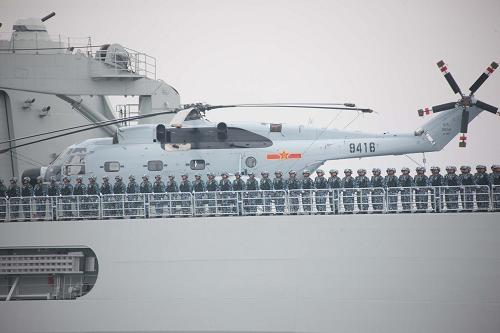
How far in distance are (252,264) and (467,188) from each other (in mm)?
5904

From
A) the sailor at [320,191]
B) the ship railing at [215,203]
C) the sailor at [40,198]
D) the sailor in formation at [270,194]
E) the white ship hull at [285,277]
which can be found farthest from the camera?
the sailor at [40,198]

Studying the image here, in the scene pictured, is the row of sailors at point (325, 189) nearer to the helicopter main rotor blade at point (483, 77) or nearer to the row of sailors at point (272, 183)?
the row of sailors at point (272, 183)

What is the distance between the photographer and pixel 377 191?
72.1 ft

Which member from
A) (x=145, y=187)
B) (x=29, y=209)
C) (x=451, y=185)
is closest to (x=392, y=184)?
(x=451, y=185)

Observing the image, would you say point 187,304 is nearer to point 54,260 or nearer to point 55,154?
point 54,260

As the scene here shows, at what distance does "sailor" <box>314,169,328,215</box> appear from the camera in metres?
21.8

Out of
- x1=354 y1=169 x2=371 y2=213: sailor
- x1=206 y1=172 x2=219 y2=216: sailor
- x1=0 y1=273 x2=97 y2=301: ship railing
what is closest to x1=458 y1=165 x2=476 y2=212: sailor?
x1=354 y1=169 x2=371 y2=213: sailor

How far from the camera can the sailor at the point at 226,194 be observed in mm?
22494

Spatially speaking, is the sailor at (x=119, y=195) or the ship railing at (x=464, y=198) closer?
the ship railing at (x=464, y=198)

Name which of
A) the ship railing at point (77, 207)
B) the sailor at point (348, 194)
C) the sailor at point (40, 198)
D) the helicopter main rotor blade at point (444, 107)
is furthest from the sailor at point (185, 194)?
the helicopter main rotor blade at point (444, 107)

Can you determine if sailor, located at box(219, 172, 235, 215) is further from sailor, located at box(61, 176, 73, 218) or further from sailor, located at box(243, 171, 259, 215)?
sailor, located at box(61, 176, 73, 218)

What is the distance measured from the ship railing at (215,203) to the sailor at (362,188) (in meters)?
3.24

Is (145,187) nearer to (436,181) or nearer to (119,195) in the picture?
(119,195)

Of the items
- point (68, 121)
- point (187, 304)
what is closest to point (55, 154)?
point (68, 121)
